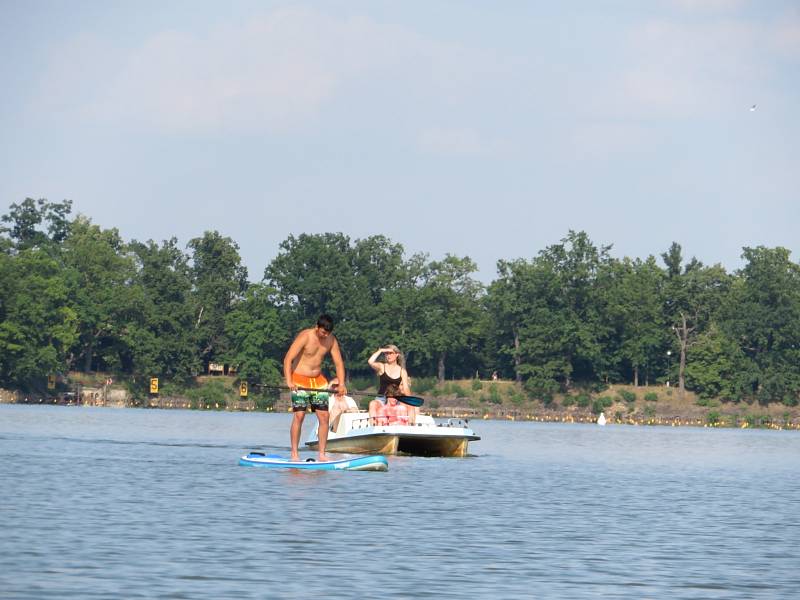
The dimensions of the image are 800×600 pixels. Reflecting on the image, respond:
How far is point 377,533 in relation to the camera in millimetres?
22172

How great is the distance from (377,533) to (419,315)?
142610 mm

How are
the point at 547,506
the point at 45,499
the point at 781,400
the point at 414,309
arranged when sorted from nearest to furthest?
the point at 45,499
the point at 547,506
the point at 781,400
the point at 414,309

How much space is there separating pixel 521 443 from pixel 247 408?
290 feet

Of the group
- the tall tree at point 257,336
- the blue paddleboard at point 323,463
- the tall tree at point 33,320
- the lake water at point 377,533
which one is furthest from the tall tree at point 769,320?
the blue paddleboard at point 323,463

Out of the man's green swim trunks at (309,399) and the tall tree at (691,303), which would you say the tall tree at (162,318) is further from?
the man's green swim trunks at (309,399)

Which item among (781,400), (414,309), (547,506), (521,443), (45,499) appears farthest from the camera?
(414,309)

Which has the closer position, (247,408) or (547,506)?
(547,506)

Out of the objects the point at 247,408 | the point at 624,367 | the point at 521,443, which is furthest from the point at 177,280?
the point at 521,443

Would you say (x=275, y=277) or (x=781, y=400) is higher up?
(x=275, y=277)

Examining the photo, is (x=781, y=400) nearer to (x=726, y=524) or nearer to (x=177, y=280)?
(x=177, y=280)

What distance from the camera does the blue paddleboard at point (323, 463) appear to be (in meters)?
33.8

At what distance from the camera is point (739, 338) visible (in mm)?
157000

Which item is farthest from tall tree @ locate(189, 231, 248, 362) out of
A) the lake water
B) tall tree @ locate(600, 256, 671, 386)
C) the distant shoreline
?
the lake water

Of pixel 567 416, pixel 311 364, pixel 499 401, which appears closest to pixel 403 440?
pixel 311 364
